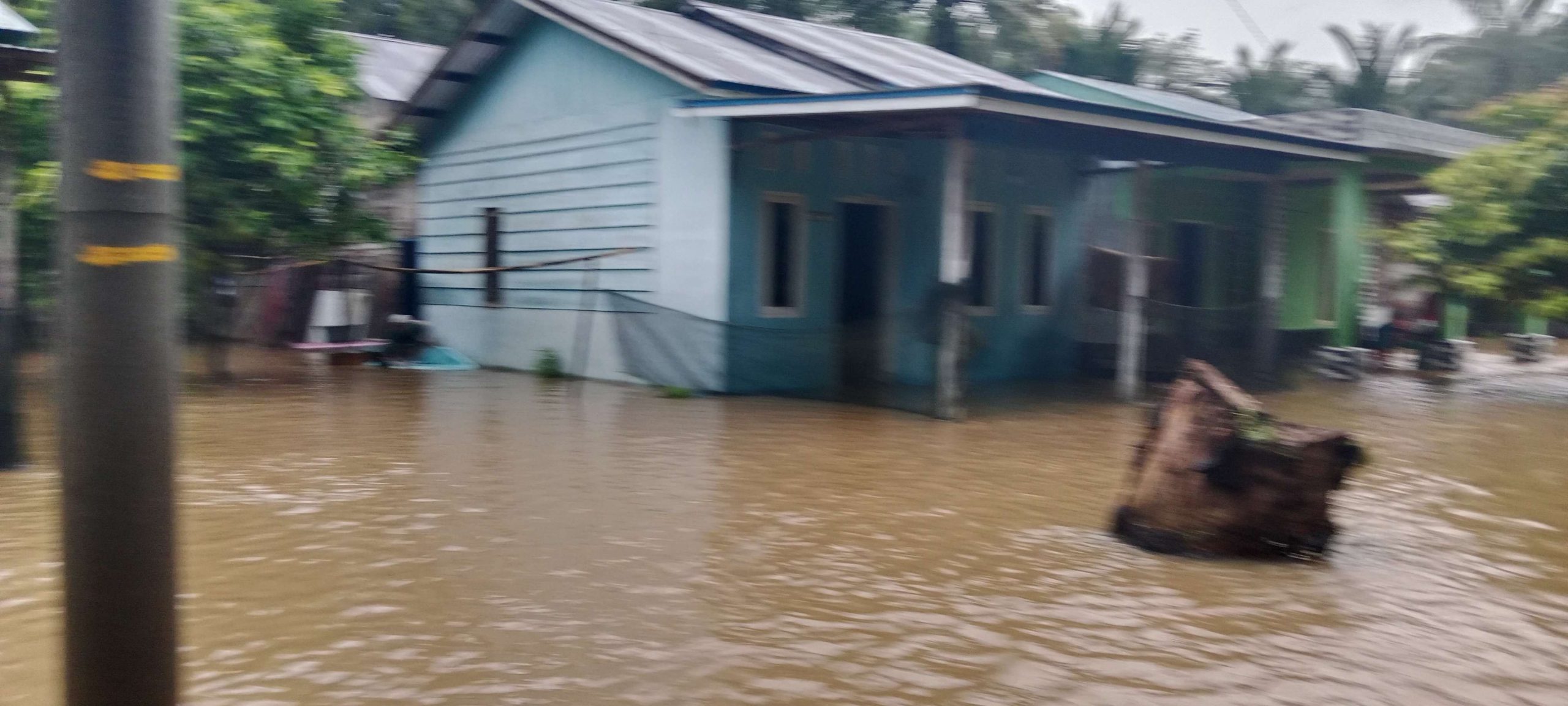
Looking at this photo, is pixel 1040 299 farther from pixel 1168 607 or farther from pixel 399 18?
pixel 399 18

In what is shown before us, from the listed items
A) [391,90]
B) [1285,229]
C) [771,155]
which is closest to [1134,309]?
[771,155]

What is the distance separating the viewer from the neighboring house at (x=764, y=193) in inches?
508

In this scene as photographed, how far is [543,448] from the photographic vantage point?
973cm

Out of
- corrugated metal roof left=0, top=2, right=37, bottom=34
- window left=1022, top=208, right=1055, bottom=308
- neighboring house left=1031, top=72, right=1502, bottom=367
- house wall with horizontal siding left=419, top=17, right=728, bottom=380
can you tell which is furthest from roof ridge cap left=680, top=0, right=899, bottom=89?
corrugated metal roof left=0, top=2, right=37, bottom=34

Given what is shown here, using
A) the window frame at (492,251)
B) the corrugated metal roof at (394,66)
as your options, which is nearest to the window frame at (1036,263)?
the window frame at (492,251)

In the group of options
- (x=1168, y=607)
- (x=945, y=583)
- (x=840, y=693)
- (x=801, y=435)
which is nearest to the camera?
(x=840, y=693)

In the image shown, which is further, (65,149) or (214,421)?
(214,421)

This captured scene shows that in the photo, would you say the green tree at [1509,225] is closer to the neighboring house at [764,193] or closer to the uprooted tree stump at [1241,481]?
the neighboring house at [764,193]

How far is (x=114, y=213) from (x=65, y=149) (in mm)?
191

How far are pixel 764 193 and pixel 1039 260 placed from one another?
4.64 metres

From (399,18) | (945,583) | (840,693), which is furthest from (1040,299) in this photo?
(399,18)

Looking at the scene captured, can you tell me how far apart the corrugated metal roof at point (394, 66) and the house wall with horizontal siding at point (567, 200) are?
6.01 metres

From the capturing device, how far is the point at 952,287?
1176 centimetres

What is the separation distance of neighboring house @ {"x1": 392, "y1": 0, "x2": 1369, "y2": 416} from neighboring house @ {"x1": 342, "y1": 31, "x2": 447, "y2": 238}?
1702mm
